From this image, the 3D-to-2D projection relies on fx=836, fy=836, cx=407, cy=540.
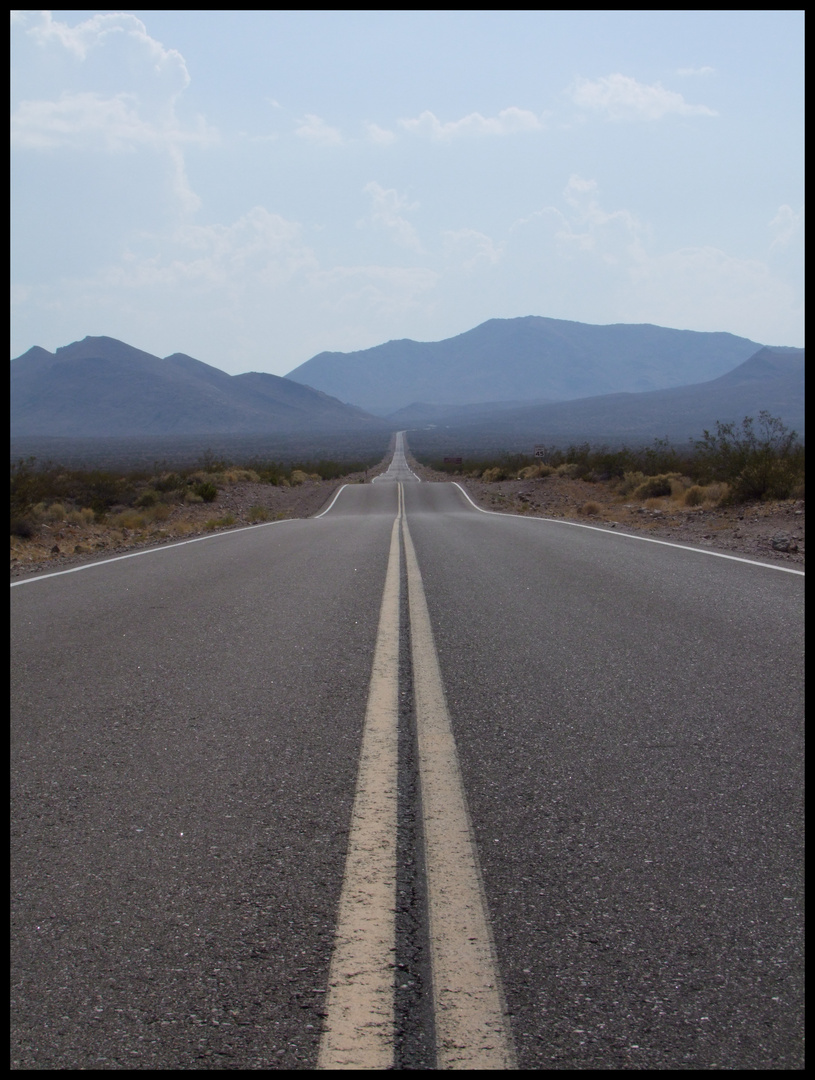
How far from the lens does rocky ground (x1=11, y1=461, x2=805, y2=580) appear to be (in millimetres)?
14273

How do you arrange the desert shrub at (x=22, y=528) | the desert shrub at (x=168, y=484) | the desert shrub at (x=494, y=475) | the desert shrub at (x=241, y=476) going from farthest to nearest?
the desert shrub at (x=494, y=475) → the desert shrub at (x=241, y=476) → the desert shrub at (x=168, y=484) → the desert shrub at (x=22, y=528)

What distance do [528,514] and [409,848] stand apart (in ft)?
93.9

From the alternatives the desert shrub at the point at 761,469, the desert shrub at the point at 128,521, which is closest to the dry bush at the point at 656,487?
the desert shrub at the point at 761,469

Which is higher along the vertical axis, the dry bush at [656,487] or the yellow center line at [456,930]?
the dry bush at [656,487]

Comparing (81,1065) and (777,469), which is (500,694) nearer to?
(81,1065)

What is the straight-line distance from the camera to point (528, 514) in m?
31.2

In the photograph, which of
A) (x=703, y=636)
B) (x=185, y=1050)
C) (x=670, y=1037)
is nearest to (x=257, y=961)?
(x=185, y=1050)

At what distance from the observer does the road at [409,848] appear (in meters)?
2.09

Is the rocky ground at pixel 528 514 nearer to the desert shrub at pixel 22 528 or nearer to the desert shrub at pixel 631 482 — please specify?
the desert shrub at pixel 22 528

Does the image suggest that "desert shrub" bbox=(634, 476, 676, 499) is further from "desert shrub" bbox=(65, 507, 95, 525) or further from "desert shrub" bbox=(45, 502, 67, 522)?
"desert shrub" bbox=(45, 502, 67, 522)

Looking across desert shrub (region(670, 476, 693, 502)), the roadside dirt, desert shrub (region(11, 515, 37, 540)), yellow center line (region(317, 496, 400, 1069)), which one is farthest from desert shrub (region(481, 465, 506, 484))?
yellow center line (region(317, 496, 400, 1069))

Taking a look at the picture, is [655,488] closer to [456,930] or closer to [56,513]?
[56,513]
